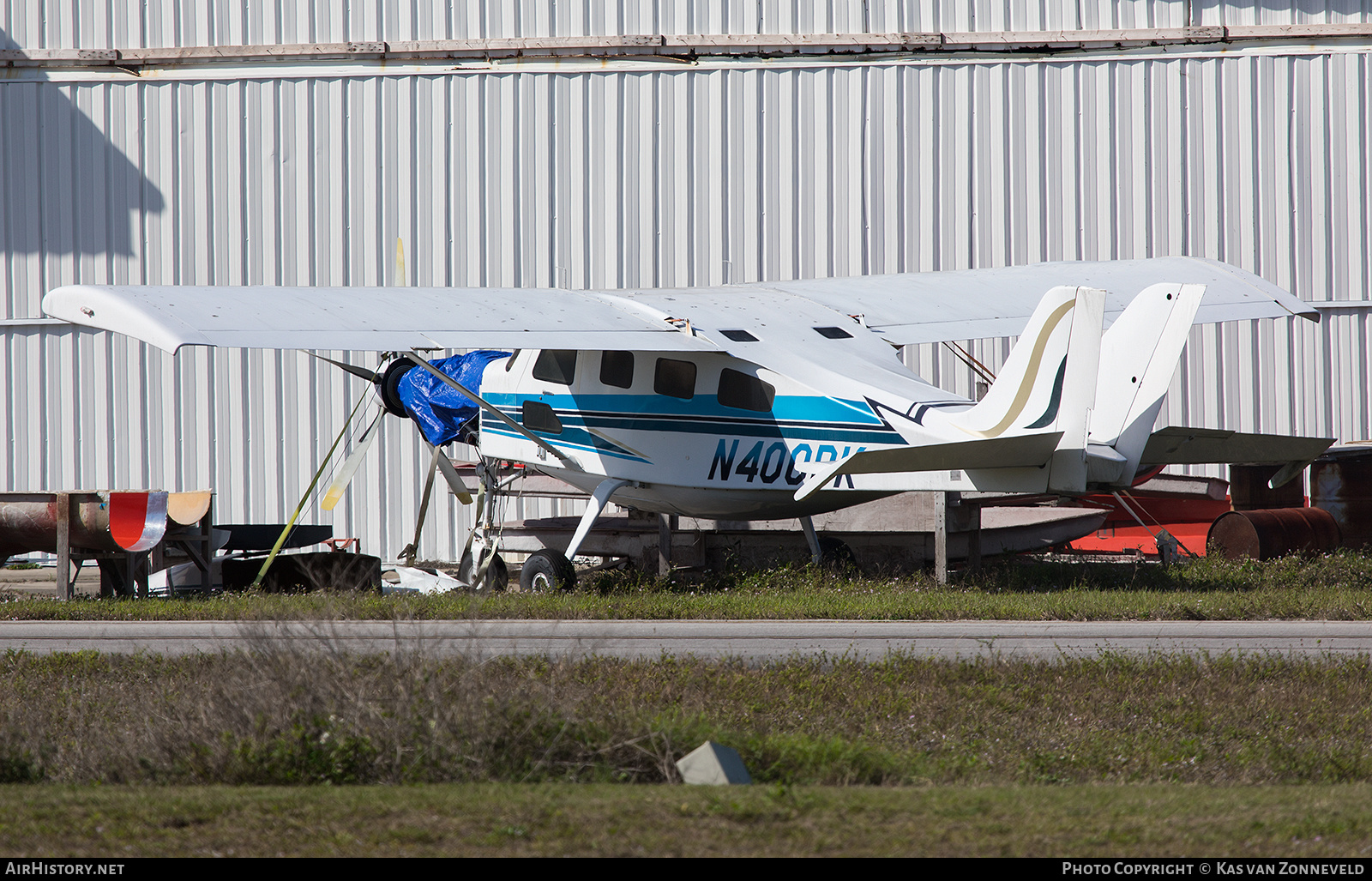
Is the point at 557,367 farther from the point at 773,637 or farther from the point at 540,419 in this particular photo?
the point at 773,637

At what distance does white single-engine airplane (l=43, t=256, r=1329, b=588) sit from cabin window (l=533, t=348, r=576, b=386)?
0.11ft

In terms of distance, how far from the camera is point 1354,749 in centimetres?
645

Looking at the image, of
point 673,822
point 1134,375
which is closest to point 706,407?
point 1134,375

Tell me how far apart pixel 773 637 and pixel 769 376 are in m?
3.62

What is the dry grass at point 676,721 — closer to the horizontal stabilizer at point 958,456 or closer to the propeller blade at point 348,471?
the horizontal stabilizer at point 958,456

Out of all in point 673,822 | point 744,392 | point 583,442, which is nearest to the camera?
point 673,822

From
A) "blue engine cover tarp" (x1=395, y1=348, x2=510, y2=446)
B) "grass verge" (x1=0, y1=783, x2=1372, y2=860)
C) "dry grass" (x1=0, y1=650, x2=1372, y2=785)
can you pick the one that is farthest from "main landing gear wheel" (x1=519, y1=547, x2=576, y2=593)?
"grass verge" (x1=0, y1=783, x2=1372, y2=860)

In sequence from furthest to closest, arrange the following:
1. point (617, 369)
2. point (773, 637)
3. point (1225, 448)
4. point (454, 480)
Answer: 1. point (454, 480)
2. point (617, 369)
3. point (1225, 448)
4. point (773, 637)

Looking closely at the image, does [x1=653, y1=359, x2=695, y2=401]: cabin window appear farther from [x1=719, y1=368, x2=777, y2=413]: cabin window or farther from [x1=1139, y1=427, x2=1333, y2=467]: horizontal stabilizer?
[x1=1139, y1=427, x2=1333, y2=467]: horizontal stabilizer

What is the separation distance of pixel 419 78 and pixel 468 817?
56.9 feet

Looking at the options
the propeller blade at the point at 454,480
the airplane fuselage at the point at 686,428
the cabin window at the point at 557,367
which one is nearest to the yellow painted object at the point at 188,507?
the propeller blade at the point at 454,480

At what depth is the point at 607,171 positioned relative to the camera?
2009 centimetres

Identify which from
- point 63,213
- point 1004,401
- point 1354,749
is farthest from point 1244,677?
point 63,213
